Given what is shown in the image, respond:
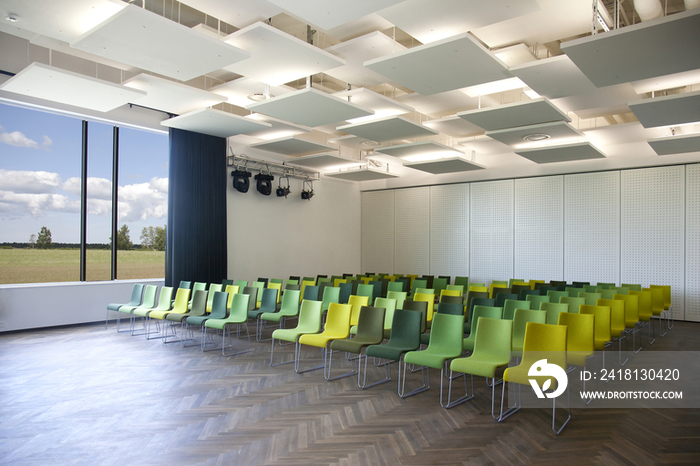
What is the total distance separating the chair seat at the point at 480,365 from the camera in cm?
425

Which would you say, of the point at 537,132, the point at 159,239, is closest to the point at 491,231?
the point at 537,132

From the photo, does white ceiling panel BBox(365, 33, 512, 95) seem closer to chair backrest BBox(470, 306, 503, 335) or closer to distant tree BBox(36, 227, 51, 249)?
chair backrest BBox(470, 306, 503, 335)

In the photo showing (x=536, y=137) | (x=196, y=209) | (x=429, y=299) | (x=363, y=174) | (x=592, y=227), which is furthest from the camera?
(x=363, y=174)

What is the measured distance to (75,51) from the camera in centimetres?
735

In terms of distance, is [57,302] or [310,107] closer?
[310,107]

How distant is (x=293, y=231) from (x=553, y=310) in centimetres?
906

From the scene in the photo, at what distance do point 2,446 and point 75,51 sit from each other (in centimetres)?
631

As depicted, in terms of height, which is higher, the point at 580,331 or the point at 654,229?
the point at 654,229

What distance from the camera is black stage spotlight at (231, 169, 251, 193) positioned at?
1155 centimetres

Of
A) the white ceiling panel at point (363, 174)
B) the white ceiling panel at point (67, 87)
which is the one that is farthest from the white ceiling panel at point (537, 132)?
the white ceiling panel at point (67, 87)

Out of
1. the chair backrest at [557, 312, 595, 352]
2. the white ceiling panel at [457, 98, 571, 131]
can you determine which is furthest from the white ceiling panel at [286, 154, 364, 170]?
the chair backrest at [557, 312, 595, 352]

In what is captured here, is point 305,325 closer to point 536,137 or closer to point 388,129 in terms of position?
point 388,129

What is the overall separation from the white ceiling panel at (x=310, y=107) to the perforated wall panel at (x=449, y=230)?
22.1 ft

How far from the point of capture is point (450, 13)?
5.23m
